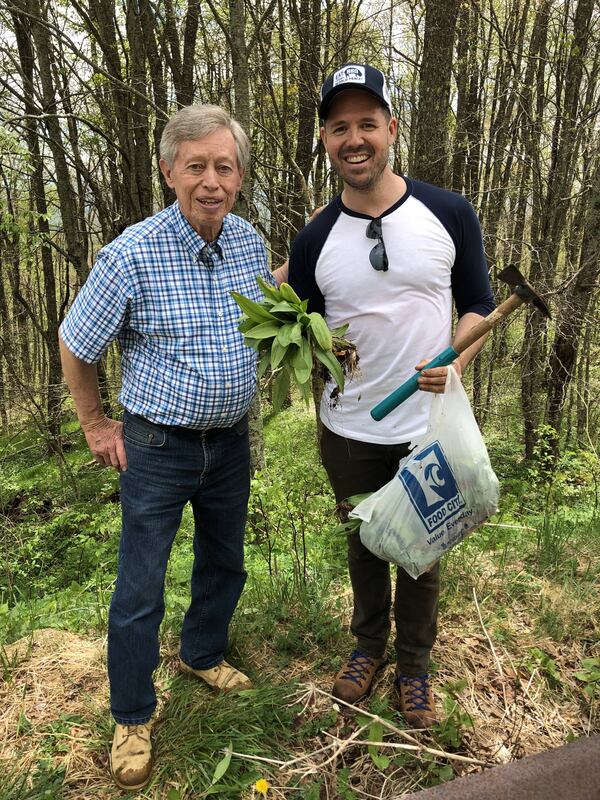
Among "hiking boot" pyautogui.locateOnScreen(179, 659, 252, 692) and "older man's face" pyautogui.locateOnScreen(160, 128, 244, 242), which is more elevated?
"older man's face" pyautogui.locateOnScreen(160, 128, 244, 242)

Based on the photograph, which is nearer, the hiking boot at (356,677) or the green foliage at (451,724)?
the green foliage at (451,724)

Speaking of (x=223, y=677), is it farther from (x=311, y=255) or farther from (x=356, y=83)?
(x=356, y=83)

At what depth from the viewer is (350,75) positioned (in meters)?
2.05

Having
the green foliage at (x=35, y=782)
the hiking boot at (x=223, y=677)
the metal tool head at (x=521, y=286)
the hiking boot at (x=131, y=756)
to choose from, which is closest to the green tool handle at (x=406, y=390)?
the metal tool head at (x=521, y=286)

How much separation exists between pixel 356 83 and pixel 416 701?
2.46m

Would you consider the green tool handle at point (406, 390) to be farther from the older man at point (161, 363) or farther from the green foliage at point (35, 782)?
the green foliage at point (35, 782)

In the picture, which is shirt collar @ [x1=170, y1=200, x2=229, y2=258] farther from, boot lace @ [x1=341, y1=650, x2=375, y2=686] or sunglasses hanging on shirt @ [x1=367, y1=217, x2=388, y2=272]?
boot lace @ [x1=341, y1=650, x2=375, y2=686]

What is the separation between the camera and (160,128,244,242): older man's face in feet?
6.79

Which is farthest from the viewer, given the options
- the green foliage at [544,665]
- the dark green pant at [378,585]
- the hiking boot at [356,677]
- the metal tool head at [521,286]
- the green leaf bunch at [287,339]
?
the green foliage at [544,665]

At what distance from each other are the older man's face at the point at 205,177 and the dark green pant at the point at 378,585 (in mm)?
1009

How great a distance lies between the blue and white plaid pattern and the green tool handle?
53cm

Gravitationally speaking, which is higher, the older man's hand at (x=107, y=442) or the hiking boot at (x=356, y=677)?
the older man's hand at (x=107, y=442)

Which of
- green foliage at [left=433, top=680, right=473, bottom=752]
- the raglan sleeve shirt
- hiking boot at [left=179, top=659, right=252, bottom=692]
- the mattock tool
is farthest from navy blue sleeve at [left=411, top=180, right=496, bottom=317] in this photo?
hiking boot at [left=179, top=659, right=252, bottom=692]

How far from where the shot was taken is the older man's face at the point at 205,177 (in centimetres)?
207
